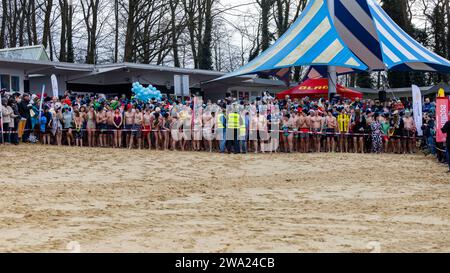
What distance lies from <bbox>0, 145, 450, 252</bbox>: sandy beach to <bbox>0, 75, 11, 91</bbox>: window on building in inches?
313

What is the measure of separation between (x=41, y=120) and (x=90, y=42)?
19.6 metres

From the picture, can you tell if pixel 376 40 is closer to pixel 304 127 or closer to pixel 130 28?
pixel 304 127

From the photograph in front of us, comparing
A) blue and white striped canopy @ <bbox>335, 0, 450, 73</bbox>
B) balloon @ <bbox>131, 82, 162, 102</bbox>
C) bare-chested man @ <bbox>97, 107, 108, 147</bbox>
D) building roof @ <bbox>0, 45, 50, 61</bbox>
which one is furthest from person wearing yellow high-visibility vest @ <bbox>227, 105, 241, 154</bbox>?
building roof @ <bbox>0, 45, 50, 61</bbox>

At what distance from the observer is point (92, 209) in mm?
10008

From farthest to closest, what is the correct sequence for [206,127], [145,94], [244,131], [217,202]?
[145,94]
[206,127]
[244,131]
[217,202]

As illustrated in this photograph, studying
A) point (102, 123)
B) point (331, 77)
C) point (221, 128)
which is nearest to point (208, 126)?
point (221, 128)

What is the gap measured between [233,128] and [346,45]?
8.08m

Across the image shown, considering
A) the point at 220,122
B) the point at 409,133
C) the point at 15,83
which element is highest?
the point at 15,83

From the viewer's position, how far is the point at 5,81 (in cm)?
2525

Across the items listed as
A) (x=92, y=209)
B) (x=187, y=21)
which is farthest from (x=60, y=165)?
(x=187, y=21)

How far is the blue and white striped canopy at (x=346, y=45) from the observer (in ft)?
76.1

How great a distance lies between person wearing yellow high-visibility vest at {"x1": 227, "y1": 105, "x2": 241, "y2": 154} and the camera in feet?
62.2

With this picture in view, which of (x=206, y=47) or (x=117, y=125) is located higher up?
(x=206, y=47)

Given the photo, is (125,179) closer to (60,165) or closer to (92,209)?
(60,165)
